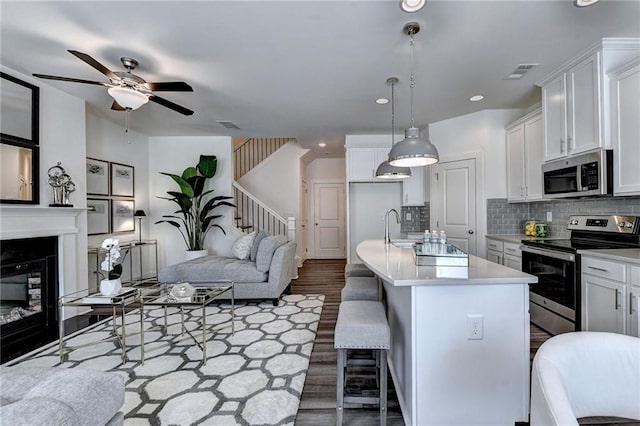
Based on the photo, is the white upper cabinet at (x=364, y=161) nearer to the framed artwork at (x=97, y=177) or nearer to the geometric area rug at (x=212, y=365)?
the geometric area rug at (x=212, y=365)

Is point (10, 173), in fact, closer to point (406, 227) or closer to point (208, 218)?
point (208, 218)

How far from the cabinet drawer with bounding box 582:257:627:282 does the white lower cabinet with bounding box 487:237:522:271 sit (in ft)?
2.99

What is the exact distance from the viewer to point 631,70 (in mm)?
2338

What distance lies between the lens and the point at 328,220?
322 inches

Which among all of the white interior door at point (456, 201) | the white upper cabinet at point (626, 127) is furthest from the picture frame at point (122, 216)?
the white upper cabinet at point (626, 127)

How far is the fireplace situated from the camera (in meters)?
2.87

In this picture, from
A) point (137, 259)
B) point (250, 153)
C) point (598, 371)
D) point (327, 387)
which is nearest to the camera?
point (598, 371)

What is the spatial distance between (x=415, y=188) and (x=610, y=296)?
3.31 metres

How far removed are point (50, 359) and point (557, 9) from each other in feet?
15.8

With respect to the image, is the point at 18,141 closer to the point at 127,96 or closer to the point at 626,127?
the point at 127,96

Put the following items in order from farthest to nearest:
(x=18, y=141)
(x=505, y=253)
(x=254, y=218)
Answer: (x=254, y=218)
(x=505, y=253)
(x=18, y=141)

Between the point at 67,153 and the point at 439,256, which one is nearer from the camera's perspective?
the point at 439,256

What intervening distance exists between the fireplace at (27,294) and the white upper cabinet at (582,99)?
5.47 metres

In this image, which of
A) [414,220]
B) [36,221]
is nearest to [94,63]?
[36,221]
